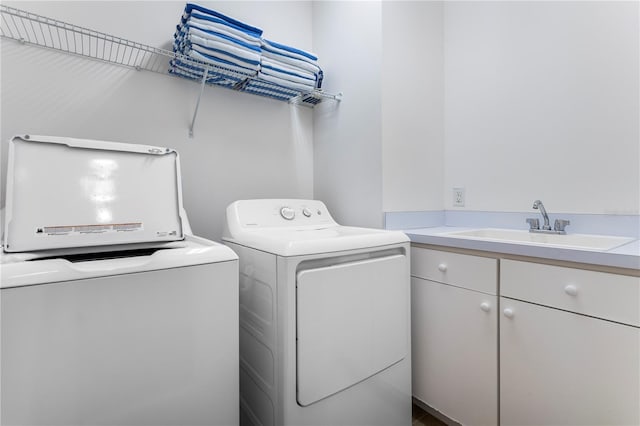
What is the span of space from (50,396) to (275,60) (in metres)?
1.71

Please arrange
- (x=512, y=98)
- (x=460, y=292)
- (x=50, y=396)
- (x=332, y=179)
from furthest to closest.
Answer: (x=332, y=179)
(x=512, y=98)
(x=460, y=292)
(x=50, y=396)

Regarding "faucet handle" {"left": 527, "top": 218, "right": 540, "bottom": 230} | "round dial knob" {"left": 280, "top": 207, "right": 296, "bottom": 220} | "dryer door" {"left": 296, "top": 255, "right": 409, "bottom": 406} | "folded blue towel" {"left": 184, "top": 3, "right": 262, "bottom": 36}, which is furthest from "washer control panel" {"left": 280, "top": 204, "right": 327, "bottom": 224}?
"faucet handle" {"left": 527, "top": 218, "right": 540, "bottom": 230}

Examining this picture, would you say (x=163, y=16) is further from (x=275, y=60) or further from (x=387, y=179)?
(x=387, y=179)

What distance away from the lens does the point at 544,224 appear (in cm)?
161

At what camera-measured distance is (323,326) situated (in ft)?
3.87

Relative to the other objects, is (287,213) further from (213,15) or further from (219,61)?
(213,15)

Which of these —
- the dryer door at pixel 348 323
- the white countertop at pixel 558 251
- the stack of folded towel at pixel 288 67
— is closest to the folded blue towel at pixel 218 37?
the stack of folded towel at pixel 288 67

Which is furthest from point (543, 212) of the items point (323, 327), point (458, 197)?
point (323, 327)

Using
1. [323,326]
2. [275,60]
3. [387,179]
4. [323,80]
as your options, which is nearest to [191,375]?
[323,326]

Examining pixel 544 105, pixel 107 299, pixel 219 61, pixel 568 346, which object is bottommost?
pixel 568 346

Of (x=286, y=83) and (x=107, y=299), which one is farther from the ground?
(x=286, y=83)

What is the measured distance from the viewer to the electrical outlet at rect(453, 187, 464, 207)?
2036 mm

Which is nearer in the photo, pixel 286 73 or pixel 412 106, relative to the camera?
pixel 286 73

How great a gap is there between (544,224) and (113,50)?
238cm
